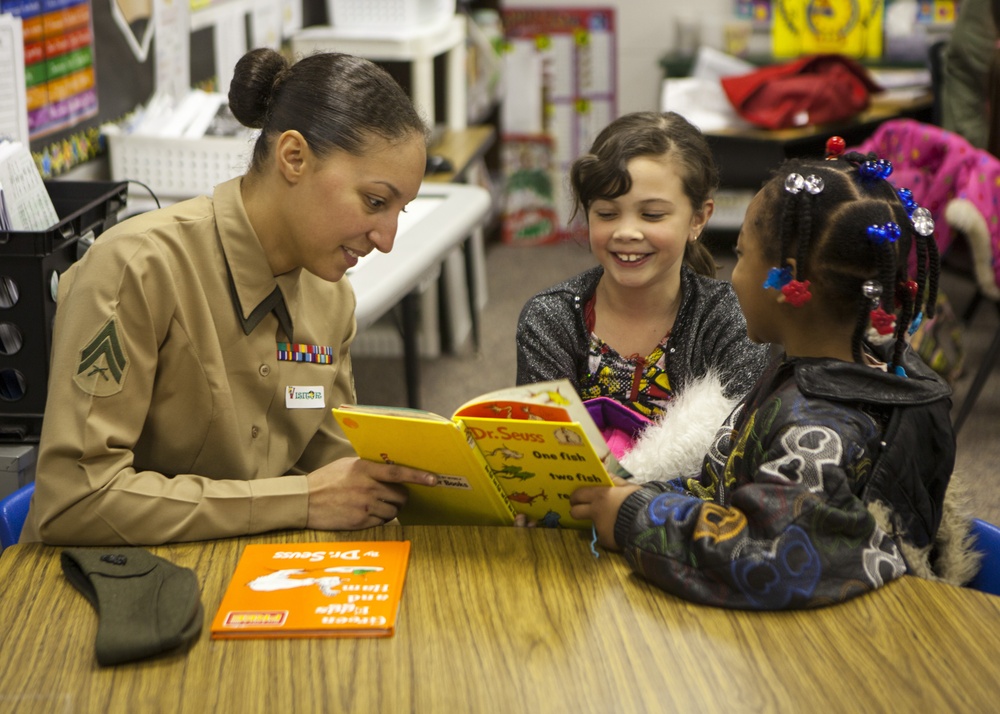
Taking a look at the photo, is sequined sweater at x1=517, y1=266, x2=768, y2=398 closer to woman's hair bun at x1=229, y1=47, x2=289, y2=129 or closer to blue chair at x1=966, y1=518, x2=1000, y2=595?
blue chair at x1=966, y1=518, x2=1000, y2=595

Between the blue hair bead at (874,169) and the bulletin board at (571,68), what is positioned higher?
the blue hair bead at (874,169)

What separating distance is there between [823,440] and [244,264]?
0.75m

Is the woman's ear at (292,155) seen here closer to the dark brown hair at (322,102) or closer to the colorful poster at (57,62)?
the dark brown hair at (322,102)

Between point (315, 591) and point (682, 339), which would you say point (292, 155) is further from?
point (682, 339)

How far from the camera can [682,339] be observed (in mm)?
1729

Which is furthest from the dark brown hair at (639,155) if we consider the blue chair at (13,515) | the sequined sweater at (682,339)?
the blue chair at (13,515)

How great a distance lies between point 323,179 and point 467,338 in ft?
8.95

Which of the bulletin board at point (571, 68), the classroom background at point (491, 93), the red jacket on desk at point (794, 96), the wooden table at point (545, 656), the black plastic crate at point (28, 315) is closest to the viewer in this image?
the wooden table at point (545, 656)

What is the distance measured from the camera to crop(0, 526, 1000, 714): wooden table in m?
0.95

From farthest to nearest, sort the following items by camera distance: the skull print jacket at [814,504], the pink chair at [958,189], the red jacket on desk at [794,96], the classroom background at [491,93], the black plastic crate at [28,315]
Answer: the red jacket on desk at [794,96] < the pink chair at [958,189] < the classroom background at [491,93] < the black plastic crate at [28,315] < the skull print jacket at [814,504]

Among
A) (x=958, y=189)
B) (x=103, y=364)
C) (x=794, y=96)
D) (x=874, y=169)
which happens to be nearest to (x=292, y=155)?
(x=103, y=364)

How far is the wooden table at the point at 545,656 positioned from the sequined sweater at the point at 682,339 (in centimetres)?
60

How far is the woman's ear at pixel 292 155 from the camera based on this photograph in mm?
1352

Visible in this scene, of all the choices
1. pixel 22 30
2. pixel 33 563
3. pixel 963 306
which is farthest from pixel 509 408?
pixel 963 306
